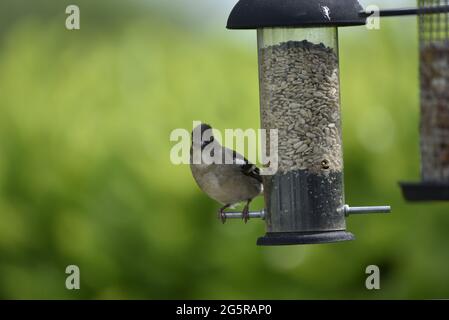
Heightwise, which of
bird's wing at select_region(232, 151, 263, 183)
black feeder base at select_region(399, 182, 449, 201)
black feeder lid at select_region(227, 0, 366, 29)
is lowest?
black feeder base at select_region(399, 182, 449, 201)

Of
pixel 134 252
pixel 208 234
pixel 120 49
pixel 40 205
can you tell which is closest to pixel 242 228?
pixel 208 234

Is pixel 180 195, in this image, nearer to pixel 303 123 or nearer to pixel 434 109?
pixel 303 123

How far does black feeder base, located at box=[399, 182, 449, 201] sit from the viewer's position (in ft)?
20.6

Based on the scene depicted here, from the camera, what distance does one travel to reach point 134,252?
12.4m

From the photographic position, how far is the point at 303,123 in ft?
26.5

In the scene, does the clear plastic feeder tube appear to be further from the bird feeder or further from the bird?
the bird

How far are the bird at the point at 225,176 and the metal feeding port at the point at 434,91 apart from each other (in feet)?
6.07

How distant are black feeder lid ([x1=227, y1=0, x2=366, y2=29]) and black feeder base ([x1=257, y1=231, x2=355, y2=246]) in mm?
1364

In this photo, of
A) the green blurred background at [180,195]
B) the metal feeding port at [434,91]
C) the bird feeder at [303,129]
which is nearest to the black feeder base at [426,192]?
the metal feeding port at [434,91]

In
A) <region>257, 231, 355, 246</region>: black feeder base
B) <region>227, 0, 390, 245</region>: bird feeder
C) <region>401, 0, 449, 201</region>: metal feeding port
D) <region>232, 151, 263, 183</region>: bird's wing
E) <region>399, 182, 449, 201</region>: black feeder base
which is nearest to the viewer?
<region>399, 182, 449, 201</region>: black feeder base

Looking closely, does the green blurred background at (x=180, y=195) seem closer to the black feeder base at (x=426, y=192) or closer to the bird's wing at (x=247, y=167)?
the bird's wing at (x=247, y=167)

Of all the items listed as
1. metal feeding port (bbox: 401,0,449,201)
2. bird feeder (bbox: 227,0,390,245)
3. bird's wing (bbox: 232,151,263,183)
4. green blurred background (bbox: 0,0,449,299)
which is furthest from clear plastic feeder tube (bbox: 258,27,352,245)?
green blurred background (bbox: 0,0,449,299)

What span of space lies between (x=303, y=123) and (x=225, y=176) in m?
0.83
